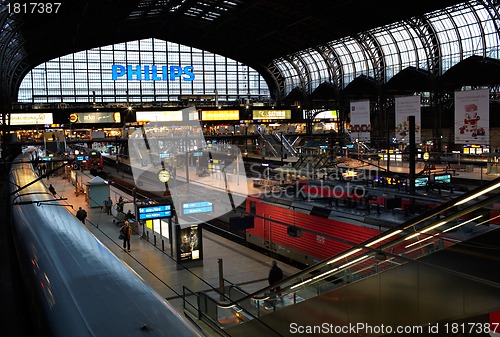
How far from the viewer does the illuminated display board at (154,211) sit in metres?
15.5

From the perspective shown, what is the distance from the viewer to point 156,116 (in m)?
48.0

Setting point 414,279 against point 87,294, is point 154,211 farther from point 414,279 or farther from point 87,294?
point 87,294

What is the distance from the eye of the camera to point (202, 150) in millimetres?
40594

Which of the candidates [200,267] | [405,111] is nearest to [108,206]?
[200,267]

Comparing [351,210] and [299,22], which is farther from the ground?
[299,22]

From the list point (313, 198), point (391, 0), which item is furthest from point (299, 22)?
point (313, 198)

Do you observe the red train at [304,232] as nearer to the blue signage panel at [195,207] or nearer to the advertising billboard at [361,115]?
the blue signage panel at [195,207]

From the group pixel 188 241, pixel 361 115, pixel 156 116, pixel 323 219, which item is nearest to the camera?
pixel 323 219

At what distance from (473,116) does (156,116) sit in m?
35.9

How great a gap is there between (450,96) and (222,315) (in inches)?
1726

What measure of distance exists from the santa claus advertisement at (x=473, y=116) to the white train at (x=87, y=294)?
47.7 feet

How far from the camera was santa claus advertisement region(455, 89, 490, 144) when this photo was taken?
16.5m

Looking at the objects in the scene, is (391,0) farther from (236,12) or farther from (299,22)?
(236,12)

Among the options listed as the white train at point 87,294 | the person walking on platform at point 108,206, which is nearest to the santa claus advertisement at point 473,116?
the white train at point 87,294
